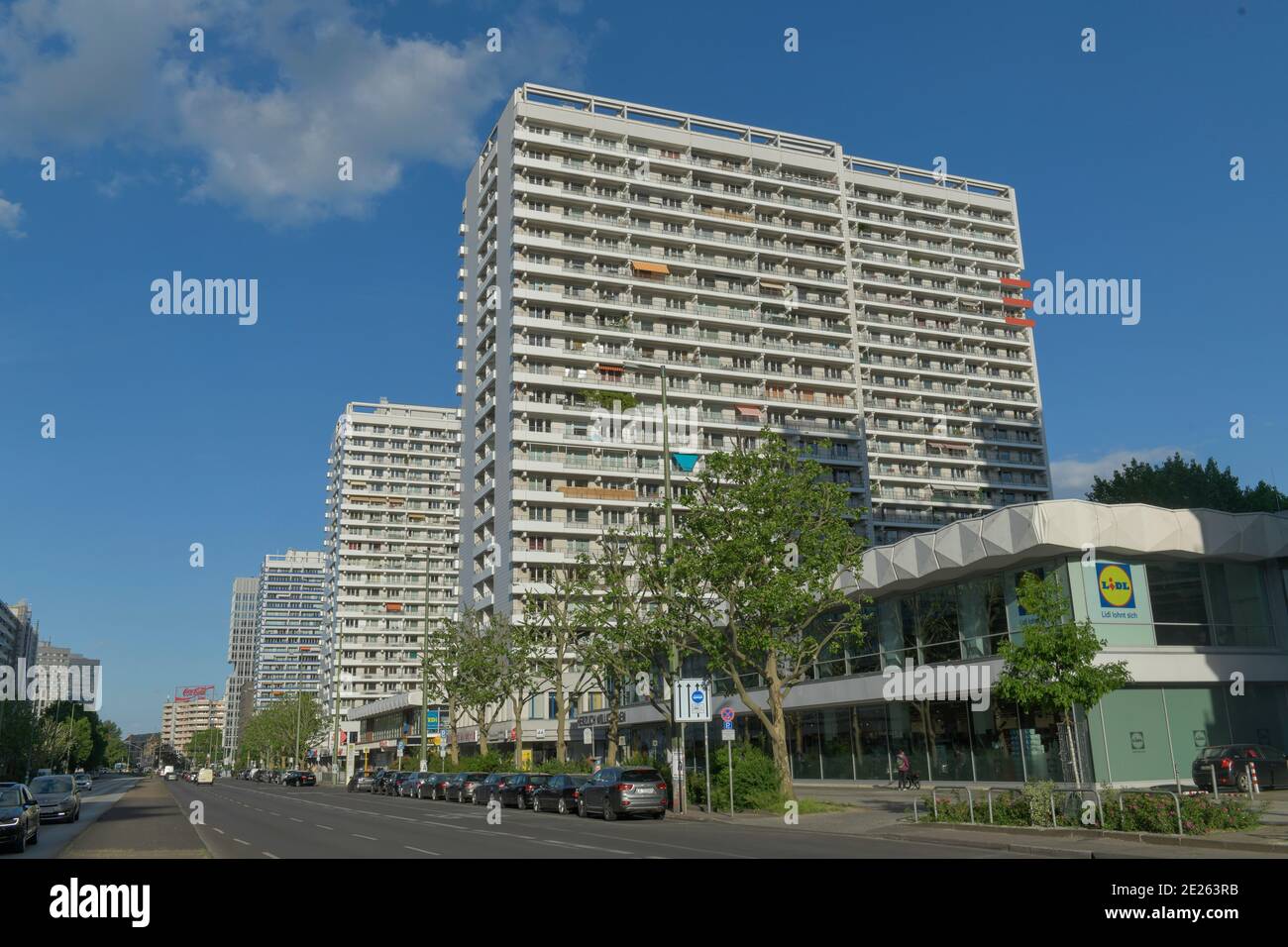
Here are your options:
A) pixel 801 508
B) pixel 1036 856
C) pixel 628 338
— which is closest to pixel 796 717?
pixel 801 508

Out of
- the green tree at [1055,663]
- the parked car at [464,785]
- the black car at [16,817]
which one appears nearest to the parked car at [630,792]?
the green tree at [1055,663]

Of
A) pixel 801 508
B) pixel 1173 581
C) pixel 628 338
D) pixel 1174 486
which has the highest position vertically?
pixel 628 338

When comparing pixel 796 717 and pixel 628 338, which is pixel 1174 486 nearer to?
pixel 796 717

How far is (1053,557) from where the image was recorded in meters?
31.8

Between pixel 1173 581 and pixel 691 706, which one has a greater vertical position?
pixel 1173 581

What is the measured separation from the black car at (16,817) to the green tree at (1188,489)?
5862 cm

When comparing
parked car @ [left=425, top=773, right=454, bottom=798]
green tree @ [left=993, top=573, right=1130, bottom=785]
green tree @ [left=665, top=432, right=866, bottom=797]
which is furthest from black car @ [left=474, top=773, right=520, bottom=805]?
green tree @ [left=993, top=573, right=1130, bottom=785]

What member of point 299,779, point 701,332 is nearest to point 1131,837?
point 701,332

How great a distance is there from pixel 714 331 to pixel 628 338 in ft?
28.8

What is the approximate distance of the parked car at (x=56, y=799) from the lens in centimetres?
3497

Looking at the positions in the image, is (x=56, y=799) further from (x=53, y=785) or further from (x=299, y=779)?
(x=299, y=779)

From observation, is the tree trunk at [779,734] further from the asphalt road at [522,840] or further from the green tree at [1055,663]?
the green tree at [1055,663]

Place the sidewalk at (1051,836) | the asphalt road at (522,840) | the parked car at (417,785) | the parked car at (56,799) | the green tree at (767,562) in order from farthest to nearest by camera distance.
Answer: the parked car at (417,785), the parked car at (56,799), the green tree at (767,562), the asphalt road at (522,840), the sidewalk at (1051,836)

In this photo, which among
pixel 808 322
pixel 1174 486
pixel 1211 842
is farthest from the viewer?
pixel 808 322
